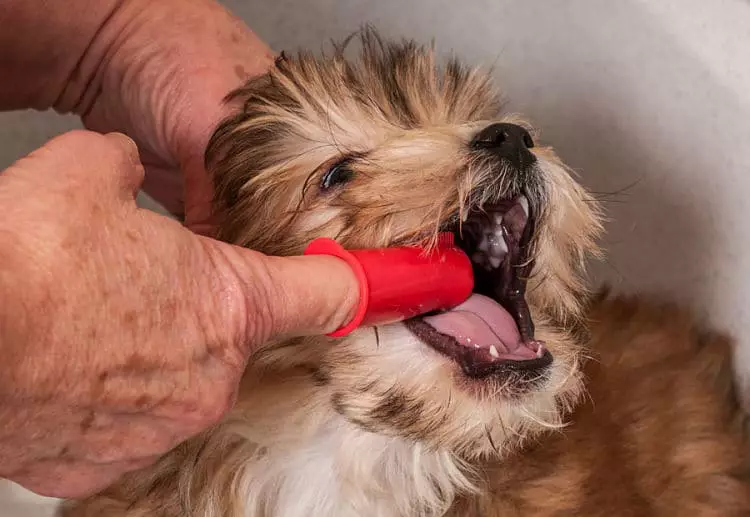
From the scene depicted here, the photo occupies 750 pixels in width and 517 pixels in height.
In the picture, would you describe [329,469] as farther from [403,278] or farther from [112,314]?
[112,314]

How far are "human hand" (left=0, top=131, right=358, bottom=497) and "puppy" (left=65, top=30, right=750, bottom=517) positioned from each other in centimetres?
29

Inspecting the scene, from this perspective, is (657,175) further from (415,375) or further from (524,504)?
(415,375)

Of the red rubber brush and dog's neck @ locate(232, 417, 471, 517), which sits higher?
the red rubber brush

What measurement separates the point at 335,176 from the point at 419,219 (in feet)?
0.59

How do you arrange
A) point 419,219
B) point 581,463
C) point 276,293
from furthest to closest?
point 581,463 → point 419,219 → point 276,293

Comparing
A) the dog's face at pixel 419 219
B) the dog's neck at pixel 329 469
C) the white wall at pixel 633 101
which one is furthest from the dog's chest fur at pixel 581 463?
the white wall at pixel 633 101

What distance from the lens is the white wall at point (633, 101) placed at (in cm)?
204

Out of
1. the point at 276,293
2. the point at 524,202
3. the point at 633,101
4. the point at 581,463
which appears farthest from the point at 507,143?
the point at 633,101

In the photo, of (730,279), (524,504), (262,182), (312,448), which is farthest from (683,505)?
(262,182)

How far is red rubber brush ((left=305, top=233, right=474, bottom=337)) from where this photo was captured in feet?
3.19

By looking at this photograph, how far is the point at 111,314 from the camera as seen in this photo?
2.41 ft

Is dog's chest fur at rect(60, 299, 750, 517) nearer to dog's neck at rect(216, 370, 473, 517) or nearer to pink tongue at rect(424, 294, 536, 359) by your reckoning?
dog's neck at rect(216, 370, 473, 517)

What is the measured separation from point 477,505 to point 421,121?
671 millimetres

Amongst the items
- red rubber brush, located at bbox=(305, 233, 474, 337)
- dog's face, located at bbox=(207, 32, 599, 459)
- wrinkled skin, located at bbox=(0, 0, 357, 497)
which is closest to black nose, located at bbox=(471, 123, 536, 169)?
dog's face, located at bbox=(207, 32, 599, 459)
